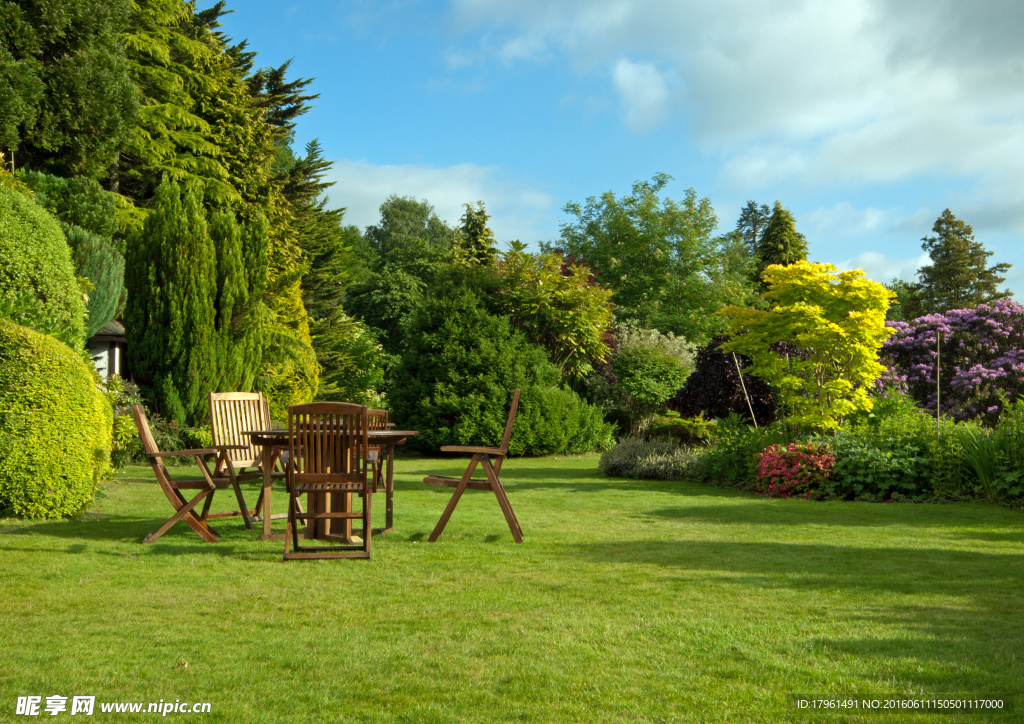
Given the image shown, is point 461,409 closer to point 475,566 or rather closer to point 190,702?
point 475,566

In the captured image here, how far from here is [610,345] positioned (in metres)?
21.3

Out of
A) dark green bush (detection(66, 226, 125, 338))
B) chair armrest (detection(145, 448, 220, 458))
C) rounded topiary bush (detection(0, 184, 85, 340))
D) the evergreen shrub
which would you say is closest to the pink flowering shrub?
the evergreen shrub

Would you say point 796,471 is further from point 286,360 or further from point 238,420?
point 286,360

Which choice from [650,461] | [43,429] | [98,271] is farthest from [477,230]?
[43,429]

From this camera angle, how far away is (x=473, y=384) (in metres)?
17.2

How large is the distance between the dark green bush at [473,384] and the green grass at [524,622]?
969cm

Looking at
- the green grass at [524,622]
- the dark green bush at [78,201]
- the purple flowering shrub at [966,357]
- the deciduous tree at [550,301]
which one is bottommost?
the green grass at [524,622]

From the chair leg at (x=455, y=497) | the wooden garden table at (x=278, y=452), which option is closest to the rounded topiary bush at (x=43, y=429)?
the wooden garden table at (x=278, y=452)

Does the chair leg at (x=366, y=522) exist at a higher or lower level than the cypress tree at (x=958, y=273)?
lower

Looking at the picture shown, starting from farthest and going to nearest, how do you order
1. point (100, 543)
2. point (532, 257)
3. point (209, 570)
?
point (532, 257), point (100, 543), point (209, 570)

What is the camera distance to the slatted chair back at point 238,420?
717cm

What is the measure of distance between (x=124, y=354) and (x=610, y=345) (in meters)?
12.2

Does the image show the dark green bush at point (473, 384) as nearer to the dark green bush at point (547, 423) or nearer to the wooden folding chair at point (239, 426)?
the dark green bush at point (547, 423)

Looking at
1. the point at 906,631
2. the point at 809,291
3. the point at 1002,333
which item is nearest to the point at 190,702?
the point at 906,631
